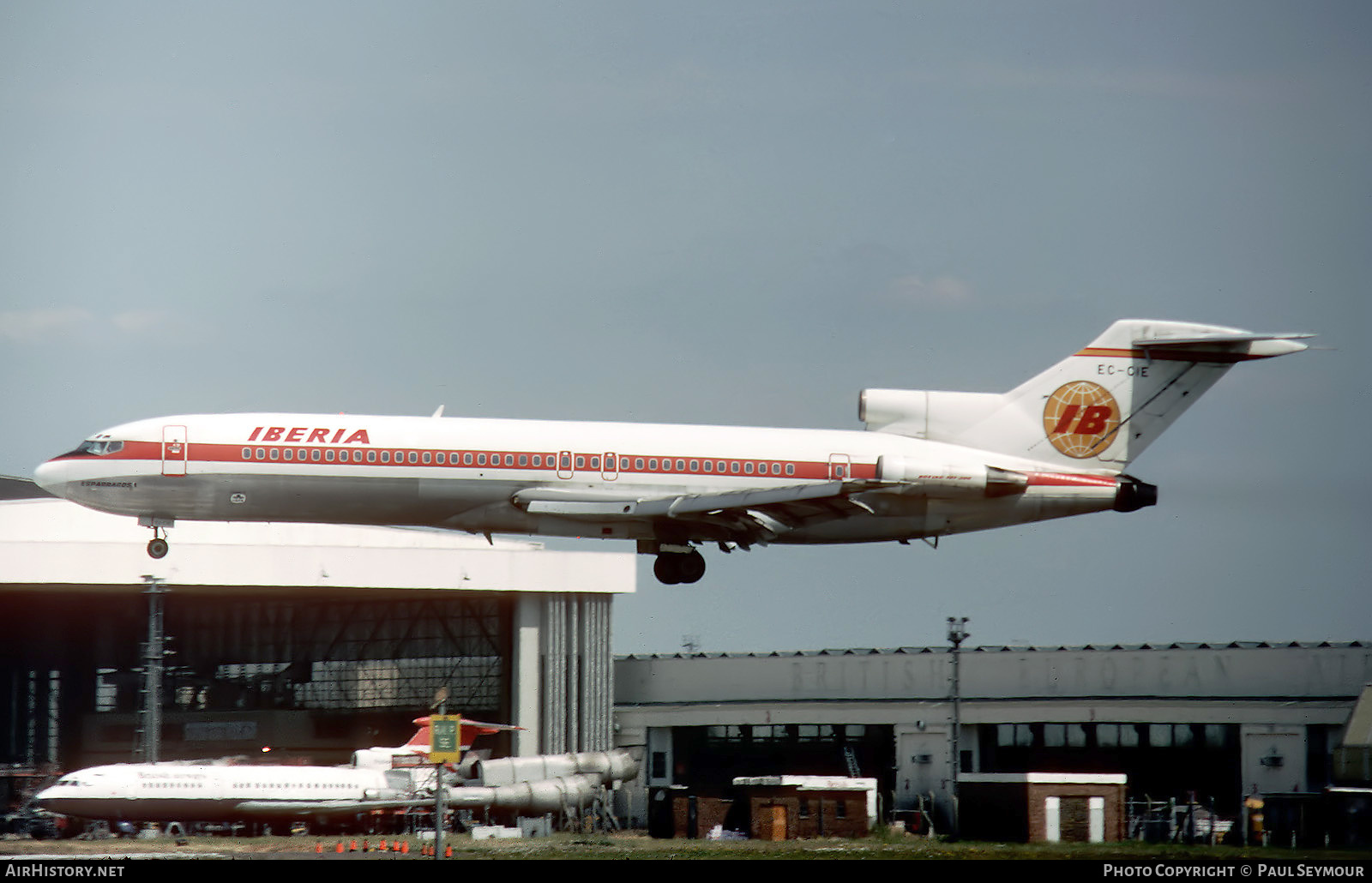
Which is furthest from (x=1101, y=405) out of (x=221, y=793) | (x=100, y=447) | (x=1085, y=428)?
(x=221, y=793)

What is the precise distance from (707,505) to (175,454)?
43.3ft

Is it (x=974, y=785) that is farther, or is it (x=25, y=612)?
(x=25, y=612)

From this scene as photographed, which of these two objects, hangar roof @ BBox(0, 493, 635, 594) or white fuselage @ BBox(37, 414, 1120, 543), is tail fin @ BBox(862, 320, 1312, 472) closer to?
white fuselage @ BBox(37, 414, 1120, 543)

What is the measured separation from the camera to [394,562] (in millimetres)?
75375

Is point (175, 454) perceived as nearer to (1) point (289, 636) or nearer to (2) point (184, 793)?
(2) point (184, 793)

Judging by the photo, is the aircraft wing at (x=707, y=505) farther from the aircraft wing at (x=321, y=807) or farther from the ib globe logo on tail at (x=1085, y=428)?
the aircraft wing at (x=321, y=807)

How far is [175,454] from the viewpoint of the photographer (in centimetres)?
4144

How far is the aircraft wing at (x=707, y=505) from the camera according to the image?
41.2 metres

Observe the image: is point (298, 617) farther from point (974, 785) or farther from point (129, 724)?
point (974, 785)

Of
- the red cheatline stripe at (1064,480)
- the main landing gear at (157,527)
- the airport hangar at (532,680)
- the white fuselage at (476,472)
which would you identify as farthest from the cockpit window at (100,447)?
the airport hangar at (532,680)

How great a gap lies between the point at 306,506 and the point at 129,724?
5327 cm

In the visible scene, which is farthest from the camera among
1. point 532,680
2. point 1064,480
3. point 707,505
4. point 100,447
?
point 532,680

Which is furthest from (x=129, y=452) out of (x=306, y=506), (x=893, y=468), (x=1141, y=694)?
(x=1141, y=694)

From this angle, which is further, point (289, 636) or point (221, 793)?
point (289, 636)
